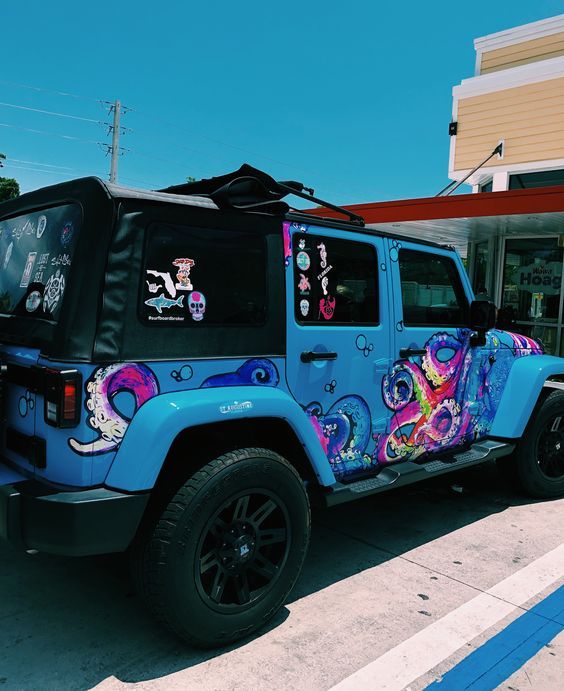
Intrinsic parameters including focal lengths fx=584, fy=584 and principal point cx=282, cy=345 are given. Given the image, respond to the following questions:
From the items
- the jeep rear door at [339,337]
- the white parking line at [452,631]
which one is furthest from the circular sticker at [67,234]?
the white parking line at [452,631]

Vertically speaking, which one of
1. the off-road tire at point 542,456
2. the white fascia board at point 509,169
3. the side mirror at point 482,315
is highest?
the white fascia board at point 509,169

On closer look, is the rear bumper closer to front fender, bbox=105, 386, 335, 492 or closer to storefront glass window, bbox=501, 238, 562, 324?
front fender, bbox=105, 386, 335, 492

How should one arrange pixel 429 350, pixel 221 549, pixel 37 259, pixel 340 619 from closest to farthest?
pixel 221 549
pixel 37 259
pixel 340 619
pixel 429 350

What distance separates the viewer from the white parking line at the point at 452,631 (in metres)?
2.53

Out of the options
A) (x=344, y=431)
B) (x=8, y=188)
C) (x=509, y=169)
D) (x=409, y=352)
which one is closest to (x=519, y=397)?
(x=409, y=352)

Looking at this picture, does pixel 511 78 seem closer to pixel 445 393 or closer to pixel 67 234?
pixel 445 393

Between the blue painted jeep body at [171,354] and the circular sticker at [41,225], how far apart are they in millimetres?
12

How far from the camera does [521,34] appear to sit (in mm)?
11797

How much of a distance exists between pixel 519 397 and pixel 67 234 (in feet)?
11.4

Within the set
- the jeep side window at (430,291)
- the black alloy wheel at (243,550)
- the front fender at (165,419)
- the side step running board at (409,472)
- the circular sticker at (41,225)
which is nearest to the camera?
the front fender at (165,419)

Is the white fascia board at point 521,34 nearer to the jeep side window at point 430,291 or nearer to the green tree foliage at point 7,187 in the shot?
the jeep side window at point 430,291

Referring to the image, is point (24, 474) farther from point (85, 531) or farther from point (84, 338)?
point (84, 338)

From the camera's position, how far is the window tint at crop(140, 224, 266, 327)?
8.34 feet

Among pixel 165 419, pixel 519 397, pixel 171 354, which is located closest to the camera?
pixel 165 419
